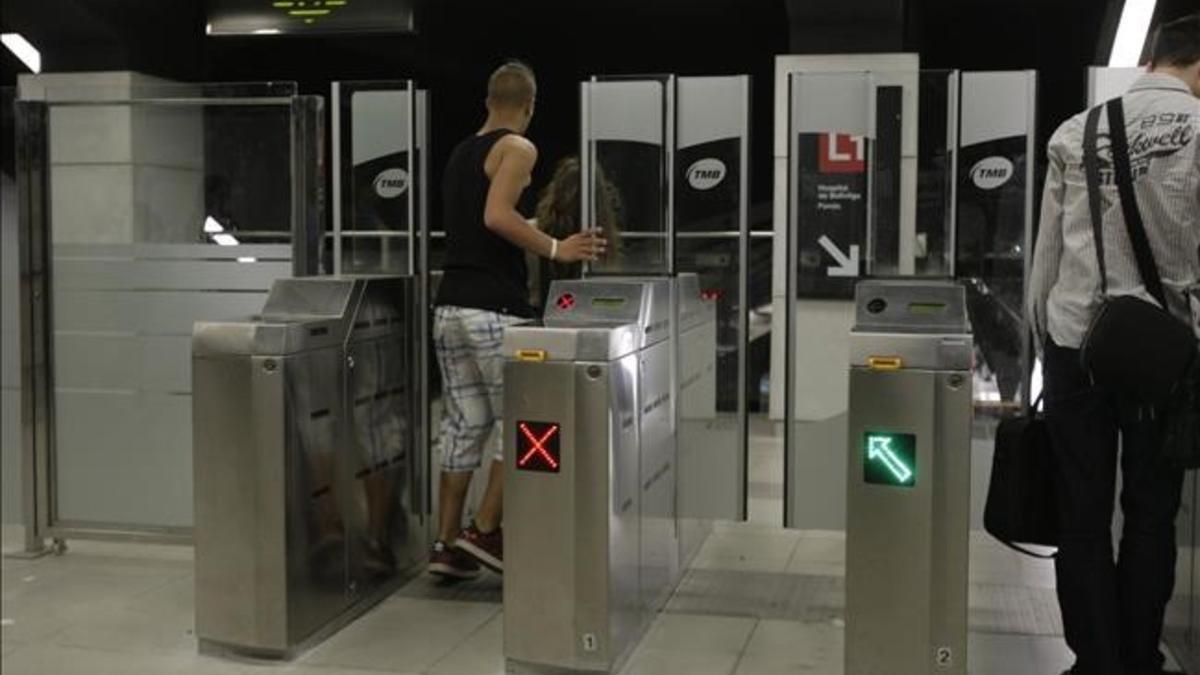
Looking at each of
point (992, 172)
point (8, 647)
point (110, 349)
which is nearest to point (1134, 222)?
point (992, 172)

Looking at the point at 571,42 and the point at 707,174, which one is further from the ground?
the point at 571,42

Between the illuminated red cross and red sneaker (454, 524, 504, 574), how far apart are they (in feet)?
2.64

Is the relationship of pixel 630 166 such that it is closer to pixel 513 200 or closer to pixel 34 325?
pixel 513 200

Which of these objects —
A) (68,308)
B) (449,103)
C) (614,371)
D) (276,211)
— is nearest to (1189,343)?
(614,371)

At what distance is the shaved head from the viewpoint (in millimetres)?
4102

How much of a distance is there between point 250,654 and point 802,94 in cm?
261

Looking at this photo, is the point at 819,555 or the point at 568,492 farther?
the point at 819,555

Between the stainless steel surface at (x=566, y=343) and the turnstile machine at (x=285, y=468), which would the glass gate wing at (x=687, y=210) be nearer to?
the stainless steel surface at (x=566, y=343)

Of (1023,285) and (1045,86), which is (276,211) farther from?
(1045,86)

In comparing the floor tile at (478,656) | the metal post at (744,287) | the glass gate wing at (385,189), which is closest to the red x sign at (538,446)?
the floor tile at (478,656)

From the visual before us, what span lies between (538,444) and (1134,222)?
1549 millimetres

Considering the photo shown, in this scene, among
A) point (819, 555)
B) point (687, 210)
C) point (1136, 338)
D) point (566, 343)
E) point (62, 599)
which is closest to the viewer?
point (1136, 338)

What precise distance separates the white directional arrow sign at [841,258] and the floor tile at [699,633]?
2066mm

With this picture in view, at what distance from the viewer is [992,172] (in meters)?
4.42
